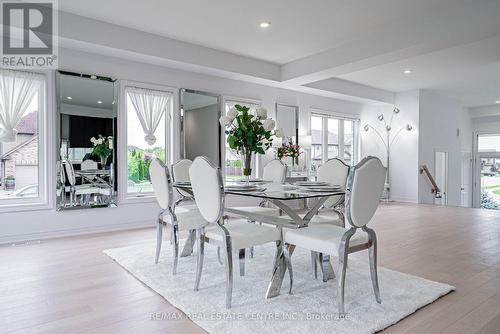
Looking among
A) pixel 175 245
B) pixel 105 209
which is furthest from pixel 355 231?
pixel 105 209

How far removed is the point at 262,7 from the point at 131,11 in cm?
159

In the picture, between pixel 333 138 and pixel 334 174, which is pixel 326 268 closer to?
pixel 334 174

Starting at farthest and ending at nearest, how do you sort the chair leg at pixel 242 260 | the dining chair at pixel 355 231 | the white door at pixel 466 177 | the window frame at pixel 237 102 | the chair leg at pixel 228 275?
the white door at pixel 466 177
the window frame at pixel 237 102
the chair leg at pixel 242 260
the chair leg at pixel 228 275
the dining chair at pixel 355 231

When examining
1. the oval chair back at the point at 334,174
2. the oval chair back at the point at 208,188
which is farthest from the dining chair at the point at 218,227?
the oval chair back at the point at 334,174

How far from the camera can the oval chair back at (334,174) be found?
3488 millimetres

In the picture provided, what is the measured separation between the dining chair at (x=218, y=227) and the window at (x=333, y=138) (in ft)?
18.9

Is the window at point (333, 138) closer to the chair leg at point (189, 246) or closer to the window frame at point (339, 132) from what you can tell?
the window frame at point (339, 132)

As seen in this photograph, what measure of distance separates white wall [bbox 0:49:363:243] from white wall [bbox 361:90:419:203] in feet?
13.5

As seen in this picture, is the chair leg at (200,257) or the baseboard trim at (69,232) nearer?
the chair leg at (200,257)

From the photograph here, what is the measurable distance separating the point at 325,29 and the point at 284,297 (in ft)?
12.0

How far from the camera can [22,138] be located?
441cm

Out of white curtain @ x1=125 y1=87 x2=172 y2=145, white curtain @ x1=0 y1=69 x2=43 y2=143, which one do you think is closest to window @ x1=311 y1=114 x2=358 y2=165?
white curtain @ x1=125 y1=87 x2=172 y2=145

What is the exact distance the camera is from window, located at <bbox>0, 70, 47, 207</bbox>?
13.9 feet

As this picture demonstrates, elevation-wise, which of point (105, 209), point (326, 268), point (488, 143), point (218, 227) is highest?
point (488, 143)
